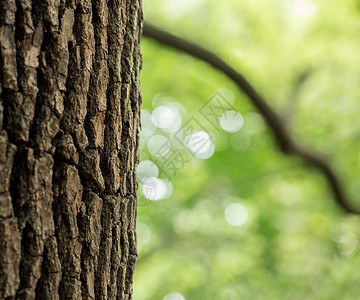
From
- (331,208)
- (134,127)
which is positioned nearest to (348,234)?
(331,208)

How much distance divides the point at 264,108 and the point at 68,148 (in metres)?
3.79

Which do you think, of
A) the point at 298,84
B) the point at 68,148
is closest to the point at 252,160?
the point at 298,84

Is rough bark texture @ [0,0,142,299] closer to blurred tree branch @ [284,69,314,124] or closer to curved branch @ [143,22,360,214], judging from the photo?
curved branch @ [143,22,360,214]

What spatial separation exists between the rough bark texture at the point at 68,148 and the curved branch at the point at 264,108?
8.92 ft

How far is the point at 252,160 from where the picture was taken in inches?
359

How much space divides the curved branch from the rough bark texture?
107 inches

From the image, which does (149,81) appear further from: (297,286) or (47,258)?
(47,258)

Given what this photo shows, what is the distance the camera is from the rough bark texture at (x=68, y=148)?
37.0 inches

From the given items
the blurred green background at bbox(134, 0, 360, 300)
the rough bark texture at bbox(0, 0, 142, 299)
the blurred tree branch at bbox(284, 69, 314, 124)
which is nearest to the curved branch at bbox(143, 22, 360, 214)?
the blurred green background at bbox(134, 0, 360, 300)

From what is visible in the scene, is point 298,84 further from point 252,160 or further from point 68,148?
point 68,148

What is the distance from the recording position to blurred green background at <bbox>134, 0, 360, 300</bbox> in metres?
7.75

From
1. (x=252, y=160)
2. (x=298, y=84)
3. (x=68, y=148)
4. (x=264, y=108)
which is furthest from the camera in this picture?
(x=252, y=160)

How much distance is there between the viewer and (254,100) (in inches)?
179

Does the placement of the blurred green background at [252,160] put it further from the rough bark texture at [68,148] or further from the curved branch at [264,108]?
the rough bark texture at [68,148]
